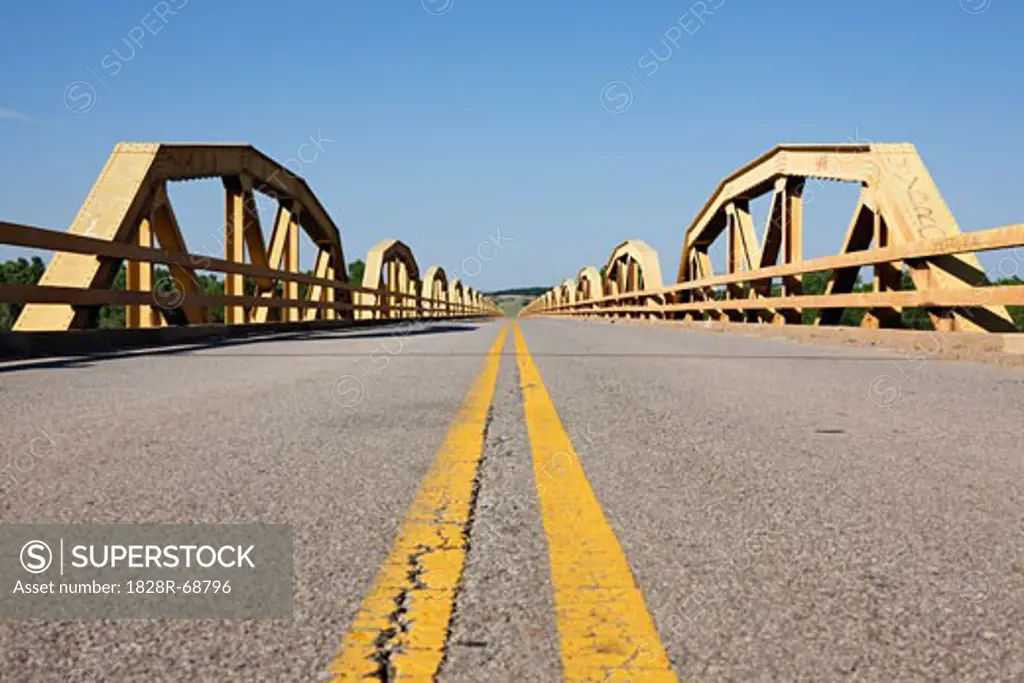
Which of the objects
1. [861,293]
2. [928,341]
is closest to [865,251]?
[861,293]

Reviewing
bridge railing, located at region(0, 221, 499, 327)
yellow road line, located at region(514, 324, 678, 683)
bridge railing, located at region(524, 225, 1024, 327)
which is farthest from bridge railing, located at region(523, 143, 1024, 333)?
bridge railing, located at region(0, 221, 499, 327)

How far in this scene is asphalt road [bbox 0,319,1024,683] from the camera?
1.57 metres

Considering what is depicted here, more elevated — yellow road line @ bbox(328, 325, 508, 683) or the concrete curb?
the concrete curb

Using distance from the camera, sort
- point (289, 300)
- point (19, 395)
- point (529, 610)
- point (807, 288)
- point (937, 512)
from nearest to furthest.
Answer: point (529, 610) → point (937, 512) → point (19, 395) → point (289, 300) → point (807, 288)

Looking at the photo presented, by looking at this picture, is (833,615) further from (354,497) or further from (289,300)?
(289,300)

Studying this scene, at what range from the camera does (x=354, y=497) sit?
8.96 ft

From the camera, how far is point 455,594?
1.84 meters

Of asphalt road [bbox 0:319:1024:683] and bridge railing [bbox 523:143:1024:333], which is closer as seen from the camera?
asphalt road [bbox 0:319:1024:683]

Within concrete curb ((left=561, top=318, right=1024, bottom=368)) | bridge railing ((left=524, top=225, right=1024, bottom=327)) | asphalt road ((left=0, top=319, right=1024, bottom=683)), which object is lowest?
asphalt road ((left=0, top=319, right=1024, bottom=683))

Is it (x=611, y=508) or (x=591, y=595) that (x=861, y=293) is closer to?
(x=611, y=508)

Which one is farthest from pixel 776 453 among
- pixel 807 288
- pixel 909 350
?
pixel 807 288

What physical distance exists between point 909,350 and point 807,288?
128 metres

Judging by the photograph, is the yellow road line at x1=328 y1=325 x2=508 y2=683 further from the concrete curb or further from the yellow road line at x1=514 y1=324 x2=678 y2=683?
the concrete curb

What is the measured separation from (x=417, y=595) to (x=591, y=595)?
36cm
